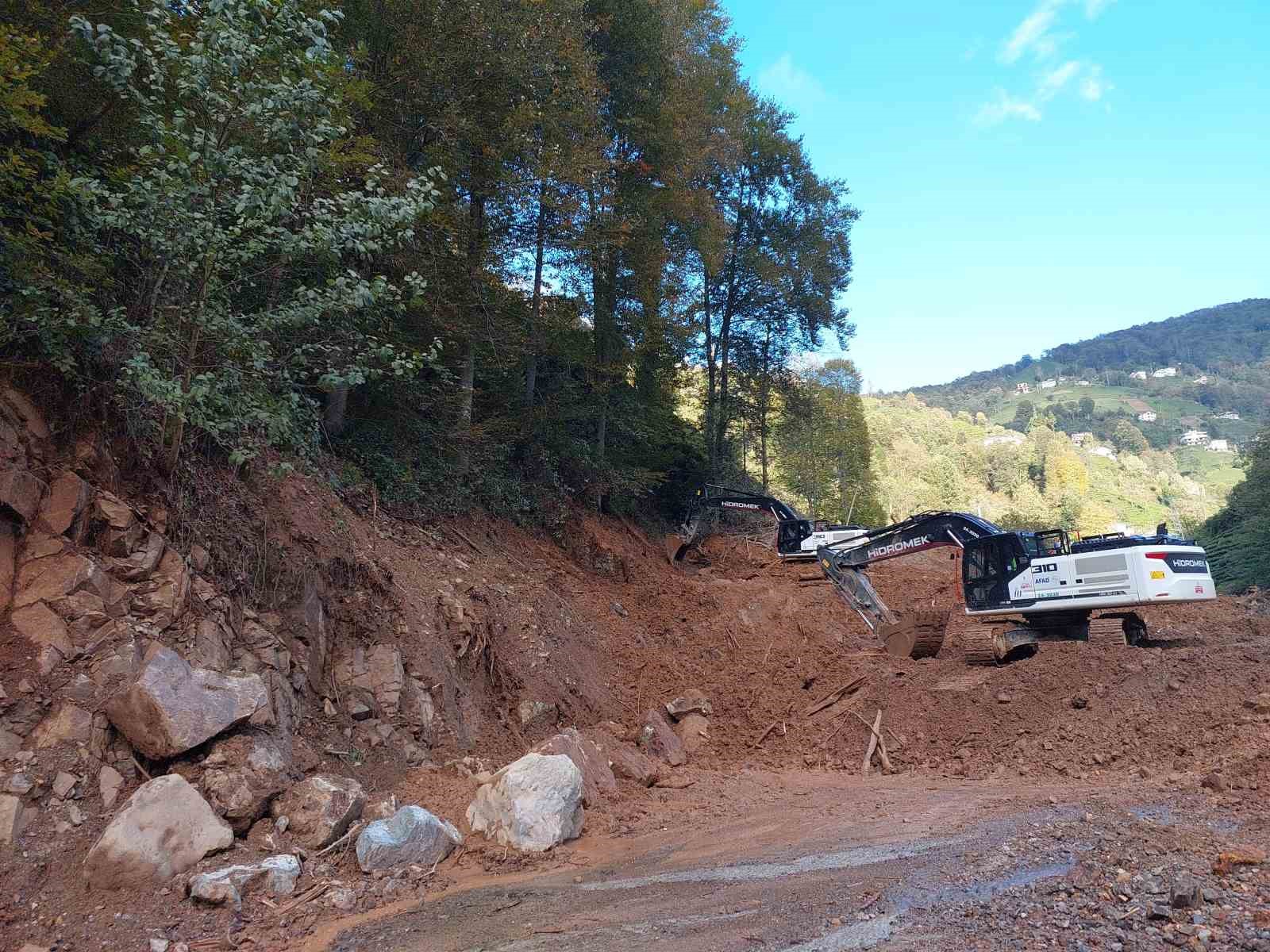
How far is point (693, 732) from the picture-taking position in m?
10.9

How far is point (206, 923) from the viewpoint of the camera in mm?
4480

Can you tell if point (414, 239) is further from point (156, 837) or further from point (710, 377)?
point (710, 377)

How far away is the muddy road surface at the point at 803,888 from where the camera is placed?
13.8ft

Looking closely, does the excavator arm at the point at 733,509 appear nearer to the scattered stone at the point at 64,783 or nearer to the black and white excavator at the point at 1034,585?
the black and white excavator at the point at 1034,585

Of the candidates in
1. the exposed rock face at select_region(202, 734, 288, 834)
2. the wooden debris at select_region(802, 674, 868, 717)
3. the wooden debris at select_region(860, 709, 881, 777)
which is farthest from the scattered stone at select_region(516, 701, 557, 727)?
the exposed rock face at select_region(202, 734, 288, 834)

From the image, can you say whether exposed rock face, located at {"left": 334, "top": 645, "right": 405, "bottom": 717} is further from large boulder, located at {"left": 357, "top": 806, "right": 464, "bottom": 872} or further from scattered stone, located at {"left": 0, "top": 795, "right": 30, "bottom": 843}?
scattered stone, located at {"left": 0, "top": 795, "right": 30, "bottom": 843}

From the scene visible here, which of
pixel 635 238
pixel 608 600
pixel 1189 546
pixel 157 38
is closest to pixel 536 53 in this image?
pixel 635 238

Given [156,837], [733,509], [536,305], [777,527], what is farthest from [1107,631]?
[156,837]

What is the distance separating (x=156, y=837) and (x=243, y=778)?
0.68 meters

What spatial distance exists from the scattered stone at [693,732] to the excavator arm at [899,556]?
4.29m

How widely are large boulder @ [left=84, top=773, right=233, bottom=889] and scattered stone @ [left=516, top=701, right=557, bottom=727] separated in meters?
4.84

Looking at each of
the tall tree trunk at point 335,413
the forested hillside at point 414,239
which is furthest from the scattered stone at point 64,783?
the tall tree trunk at point 335,413

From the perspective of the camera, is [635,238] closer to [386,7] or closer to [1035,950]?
[386,7]

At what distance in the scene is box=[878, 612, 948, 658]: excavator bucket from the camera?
13.2m
